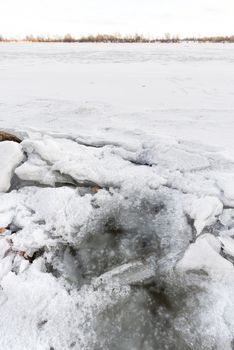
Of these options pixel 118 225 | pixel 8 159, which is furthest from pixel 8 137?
pixel 118 225

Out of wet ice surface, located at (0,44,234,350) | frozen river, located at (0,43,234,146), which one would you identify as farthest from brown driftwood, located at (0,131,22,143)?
frozen river, located at (0,43,234,146)

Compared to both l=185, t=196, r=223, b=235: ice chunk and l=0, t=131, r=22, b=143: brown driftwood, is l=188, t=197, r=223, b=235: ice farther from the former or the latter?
l=0, t=131, r=22, b=143: brown driftwood

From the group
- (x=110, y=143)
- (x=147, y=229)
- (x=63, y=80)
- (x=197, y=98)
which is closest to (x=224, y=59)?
(x=197, y=98)

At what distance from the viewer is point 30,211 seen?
2.21m

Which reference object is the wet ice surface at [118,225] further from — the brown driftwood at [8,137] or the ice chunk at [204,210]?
the brown driftwood at [8,137]

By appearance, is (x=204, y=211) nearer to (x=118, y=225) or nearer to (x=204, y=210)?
(x=204, y=210)

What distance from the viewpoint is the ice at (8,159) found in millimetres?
→ 2418

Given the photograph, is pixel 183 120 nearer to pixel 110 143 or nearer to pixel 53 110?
pixel 110 143

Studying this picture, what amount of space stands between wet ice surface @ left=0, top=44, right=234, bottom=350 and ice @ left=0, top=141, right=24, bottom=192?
0.01 m

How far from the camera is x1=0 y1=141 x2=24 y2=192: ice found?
7.93 ft

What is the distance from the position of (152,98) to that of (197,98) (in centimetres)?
56

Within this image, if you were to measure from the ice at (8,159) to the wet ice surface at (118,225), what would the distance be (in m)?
0.01

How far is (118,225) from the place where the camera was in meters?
2.11

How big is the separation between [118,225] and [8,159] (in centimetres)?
107
